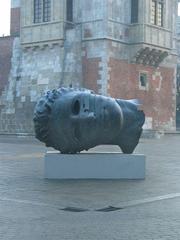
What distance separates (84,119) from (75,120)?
0.21m

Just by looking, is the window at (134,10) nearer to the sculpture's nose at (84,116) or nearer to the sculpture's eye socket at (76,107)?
the sculpture's eye socket at (76,107)

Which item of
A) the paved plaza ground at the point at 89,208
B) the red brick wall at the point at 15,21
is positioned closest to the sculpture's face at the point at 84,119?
the paved plaza ground at the point at 89,208

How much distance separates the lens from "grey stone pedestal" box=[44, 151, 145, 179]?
13617mm

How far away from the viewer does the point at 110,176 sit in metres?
13.8

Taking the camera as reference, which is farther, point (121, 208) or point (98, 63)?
point (98, 63)

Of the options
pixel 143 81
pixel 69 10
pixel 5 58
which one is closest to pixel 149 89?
pixel 143 81

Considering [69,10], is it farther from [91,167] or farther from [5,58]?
[91,167]

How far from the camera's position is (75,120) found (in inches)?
531

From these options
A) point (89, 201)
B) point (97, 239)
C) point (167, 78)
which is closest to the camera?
point (97, 239)

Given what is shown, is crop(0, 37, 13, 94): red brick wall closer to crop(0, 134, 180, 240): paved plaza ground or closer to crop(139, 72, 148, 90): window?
crop(139, 72, 148, 90): window

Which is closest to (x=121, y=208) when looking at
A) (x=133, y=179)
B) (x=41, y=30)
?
(x=133, y=179)

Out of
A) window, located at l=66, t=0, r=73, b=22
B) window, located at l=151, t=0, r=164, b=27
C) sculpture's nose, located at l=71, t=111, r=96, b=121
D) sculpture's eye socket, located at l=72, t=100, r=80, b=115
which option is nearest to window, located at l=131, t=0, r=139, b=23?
window, located at l=151, t=0, r=164, b=27

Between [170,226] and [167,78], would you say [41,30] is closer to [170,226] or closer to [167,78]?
[167,78]

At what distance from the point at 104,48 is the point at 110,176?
84.8 ft
